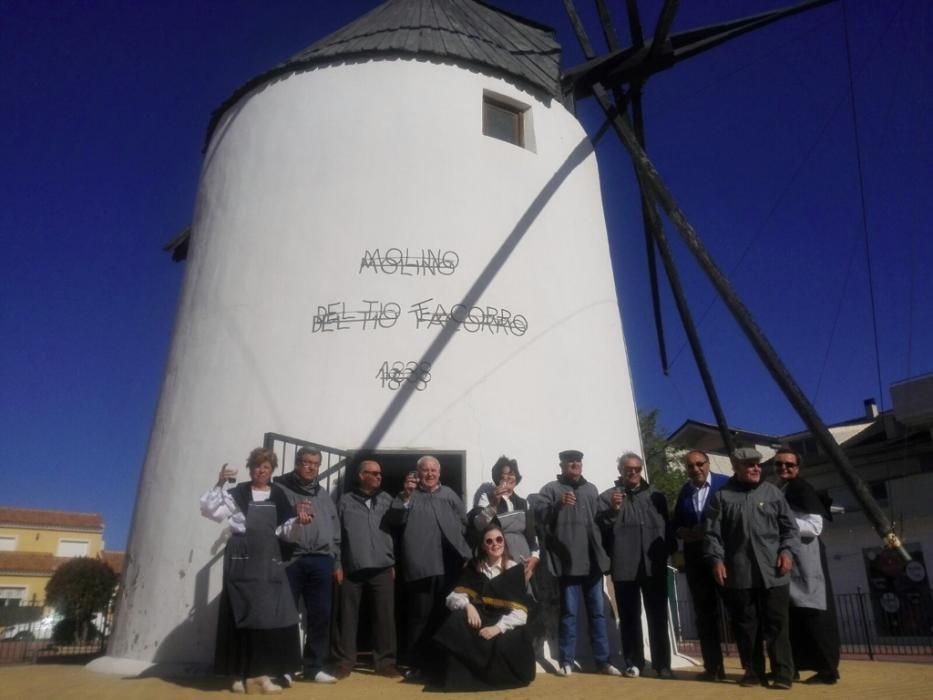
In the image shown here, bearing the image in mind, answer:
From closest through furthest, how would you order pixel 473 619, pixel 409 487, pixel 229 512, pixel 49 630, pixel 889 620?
pixel 473 619 → pixel 229 512 → pixel 409 487 → pixel 889 620 → pixel 49 630

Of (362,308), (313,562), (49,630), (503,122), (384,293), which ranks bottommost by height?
(49,630)

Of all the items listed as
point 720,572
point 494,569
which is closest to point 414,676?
point 494,569

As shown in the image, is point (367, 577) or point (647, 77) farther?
point (647, 77)

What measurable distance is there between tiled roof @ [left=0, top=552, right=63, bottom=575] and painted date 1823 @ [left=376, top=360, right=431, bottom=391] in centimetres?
3558

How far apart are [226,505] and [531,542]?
2424 millimetres

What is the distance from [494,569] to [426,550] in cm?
85

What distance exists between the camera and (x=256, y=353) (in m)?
7.34

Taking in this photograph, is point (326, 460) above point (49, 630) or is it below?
above

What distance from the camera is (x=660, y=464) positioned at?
22609 mm

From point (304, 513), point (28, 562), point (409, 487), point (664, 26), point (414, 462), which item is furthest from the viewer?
point (28, 562)

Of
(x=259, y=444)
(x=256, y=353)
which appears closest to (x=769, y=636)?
(x=259, y=444)

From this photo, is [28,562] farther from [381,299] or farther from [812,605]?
[812,605]

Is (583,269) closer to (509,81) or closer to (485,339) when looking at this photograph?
(485,339)

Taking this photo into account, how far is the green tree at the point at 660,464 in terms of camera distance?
21.8 meters
